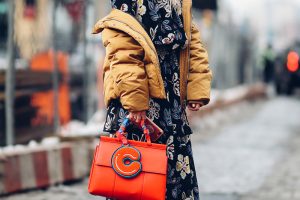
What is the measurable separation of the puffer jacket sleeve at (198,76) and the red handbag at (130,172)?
0.44 m

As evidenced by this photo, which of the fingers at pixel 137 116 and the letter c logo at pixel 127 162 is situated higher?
the fingers at pixel 137 116

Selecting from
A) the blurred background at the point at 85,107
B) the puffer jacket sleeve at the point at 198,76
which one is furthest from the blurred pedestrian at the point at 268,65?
the puffer jacket sleeve at the point at 198,76

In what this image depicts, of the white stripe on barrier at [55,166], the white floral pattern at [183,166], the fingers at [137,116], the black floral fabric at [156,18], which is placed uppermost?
the black floral fabric at [156,18]

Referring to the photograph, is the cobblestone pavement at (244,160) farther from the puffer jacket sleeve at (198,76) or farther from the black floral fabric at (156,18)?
the black floral fabric at (156,18)

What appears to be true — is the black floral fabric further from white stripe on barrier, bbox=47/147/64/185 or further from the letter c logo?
white stripe on barrier, bbox=47/147/64/185

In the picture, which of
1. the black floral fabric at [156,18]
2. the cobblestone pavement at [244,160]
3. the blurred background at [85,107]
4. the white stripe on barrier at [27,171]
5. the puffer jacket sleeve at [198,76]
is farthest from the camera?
the blurred background at [85,107]

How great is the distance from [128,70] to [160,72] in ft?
0.75

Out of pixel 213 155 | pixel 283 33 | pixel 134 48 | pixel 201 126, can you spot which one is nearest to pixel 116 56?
pixel 134 48

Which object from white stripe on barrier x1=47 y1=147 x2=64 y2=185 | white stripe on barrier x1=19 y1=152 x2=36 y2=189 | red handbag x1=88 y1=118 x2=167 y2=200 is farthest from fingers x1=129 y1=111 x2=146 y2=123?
white stripe on barrier x1=47 y1=147 x2=64 y2=185

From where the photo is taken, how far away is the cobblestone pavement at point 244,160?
230 inches

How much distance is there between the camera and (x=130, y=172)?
3.28m

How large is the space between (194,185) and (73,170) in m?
2.69

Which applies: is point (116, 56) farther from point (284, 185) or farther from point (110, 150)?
point (284, 185)

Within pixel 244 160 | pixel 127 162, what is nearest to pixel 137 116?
pixel 127 162
